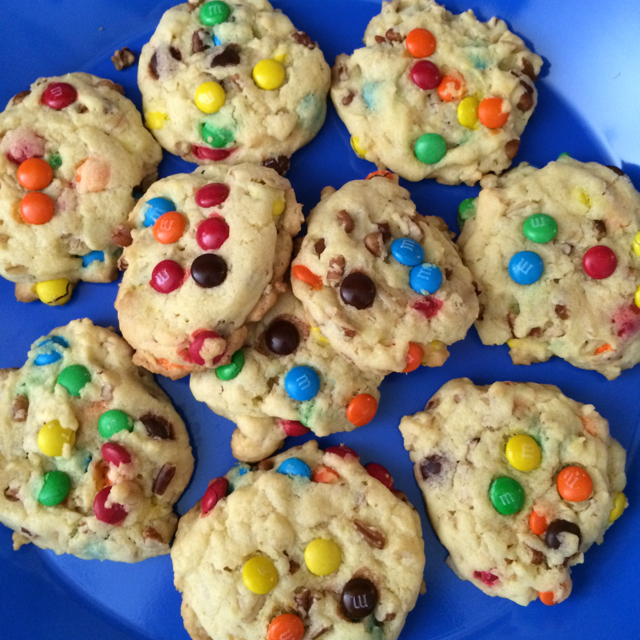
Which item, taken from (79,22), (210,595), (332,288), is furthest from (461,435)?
(79,22)

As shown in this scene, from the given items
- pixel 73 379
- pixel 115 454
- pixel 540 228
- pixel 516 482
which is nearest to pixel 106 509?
pixel 115 454

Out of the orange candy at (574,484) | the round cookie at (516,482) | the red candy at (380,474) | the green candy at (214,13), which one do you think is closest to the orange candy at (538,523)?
the round cookie at (516,482)

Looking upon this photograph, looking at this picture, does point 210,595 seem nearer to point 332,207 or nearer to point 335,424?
point 335,424

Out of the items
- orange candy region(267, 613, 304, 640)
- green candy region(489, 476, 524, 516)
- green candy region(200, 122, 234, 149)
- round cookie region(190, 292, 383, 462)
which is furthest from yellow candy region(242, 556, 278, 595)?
green candy region(200, 122, 234, 149)

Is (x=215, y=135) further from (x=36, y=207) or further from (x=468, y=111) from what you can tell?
(x=468, y=111)

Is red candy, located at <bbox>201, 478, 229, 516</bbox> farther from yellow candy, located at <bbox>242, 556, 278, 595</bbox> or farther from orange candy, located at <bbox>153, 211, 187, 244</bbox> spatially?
orange candy, located at <bbox>153, 211, 187, 244</bbox>

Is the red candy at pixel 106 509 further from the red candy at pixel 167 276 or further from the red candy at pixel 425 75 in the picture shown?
the red candy at pixel 425 75
